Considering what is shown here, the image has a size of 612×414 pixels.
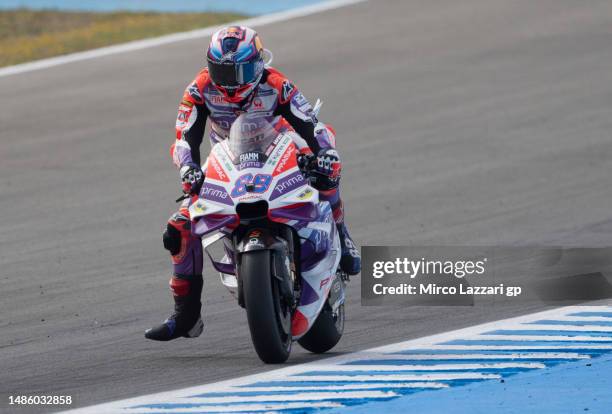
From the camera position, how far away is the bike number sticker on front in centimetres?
758

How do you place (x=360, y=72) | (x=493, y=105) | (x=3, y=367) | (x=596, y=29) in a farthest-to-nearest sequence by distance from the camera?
1. (x=596, y=29)
2. (x=360, y=72)
3. (x=493, y=105)
4. (x=3, y=367)

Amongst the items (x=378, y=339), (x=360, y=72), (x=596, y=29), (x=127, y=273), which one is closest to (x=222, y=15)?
(x=360, y=72)

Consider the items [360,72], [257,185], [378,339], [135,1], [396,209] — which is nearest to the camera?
[257,185]

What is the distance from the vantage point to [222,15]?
21328 millimetres

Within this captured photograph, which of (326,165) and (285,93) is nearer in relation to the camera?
(326,165)

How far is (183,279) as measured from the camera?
8.32m

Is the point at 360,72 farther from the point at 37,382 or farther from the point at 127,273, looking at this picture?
the point at 37,382

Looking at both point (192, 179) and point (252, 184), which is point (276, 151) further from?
point (192, 179)

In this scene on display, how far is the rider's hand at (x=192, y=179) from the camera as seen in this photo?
25.3 feet

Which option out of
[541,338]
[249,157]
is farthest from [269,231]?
[541,338]

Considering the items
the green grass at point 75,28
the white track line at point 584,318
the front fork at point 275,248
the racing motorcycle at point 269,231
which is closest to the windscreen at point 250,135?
the racing motorcycle at point 269,231

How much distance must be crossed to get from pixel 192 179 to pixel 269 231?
20.5 inches

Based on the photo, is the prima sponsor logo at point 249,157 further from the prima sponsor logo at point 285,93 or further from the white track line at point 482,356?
the white track line at point 482,356

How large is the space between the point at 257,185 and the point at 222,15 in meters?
14.0
